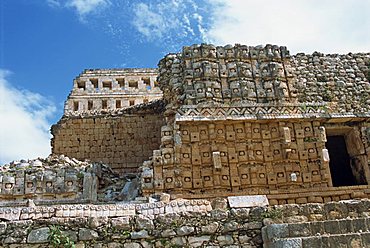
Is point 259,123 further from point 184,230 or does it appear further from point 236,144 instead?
point 184,230

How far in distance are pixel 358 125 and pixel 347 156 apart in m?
1.83

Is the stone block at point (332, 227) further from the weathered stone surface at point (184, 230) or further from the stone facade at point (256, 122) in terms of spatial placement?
the stone facade at point (256, 122)

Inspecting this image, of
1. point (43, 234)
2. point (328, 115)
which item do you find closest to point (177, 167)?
point (328, 115)

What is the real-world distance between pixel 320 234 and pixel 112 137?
1189 cm

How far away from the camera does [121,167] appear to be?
16016mm

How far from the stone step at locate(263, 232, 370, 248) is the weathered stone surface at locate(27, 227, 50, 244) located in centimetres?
294

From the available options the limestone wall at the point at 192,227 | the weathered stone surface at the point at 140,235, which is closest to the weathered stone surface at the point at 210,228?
the limestone wall at the point at 192,227

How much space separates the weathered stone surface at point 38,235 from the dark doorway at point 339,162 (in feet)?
37.2

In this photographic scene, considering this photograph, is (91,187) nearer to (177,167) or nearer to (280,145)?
(177,167)

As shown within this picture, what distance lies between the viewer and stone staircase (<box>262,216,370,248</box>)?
17.7 feet

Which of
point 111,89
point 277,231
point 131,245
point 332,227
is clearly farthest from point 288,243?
point 111,89

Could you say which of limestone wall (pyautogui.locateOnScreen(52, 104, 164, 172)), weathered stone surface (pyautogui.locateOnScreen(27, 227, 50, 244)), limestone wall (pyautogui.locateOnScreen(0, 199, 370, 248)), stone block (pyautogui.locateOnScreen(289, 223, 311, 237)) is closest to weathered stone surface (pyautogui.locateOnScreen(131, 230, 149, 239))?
limestone wall (pyautogui.locateOnScreen(0, 199, 370, 248))

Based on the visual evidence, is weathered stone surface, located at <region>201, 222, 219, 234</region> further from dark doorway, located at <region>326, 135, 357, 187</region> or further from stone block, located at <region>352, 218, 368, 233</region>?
dark doorway, located at <region>326, 135, 357, 187</region>

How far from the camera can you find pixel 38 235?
5.66 meters
